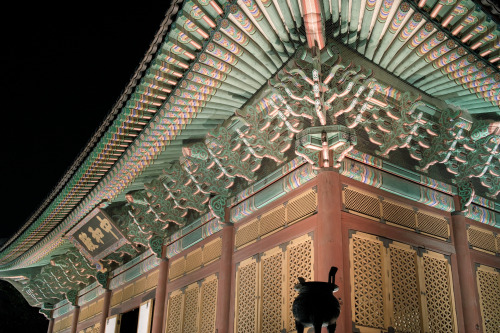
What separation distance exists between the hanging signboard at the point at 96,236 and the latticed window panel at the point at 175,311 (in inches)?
78.5

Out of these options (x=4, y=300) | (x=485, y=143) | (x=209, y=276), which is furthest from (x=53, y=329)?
(x=485, y=143)

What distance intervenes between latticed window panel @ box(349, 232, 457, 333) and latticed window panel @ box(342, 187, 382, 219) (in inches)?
12.7

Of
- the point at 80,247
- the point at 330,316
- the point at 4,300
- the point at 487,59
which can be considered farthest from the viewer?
the point at 4,300

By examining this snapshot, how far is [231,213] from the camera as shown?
8.08m

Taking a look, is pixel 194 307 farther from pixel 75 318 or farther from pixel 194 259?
pixel 75 318

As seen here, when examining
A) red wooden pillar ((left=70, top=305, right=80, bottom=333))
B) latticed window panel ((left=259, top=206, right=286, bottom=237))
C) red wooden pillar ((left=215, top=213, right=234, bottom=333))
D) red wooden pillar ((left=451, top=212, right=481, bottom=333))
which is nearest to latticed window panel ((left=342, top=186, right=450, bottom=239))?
red wooden pillar ((left=451, top=212, right=481, bottom=333))

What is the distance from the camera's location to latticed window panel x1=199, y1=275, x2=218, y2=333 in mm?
7930

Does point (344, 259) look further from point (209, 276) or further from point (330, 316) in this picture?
point (209, 276)

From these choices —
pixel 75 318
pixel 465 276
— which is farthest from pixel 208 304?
pixel 75 318

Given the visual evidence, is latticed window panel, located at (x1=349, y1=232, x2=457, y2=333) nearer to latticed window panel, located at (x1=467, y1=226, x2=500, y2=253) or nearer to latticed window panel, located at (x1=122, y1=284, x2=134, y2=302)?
latticed window panel, located at (x1=467, y1=226, x2=500, y2=253)

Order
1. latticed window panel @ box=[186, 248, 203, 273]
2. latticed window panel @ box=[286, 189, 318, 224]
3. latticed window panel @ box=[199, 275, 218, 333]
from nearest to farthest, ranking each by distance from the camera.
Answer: latticed window panel @ box=[286, 189, 318, 224] → latticed window panel @ box=[199, 275, 218, 333] → latticed window panel @ box=[186, 248, 203, 273]

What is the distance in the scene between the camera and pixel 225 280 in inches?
299

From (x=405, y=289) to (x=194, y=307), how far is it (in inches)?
146

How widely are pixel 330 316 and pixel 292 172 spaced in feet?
9.85
